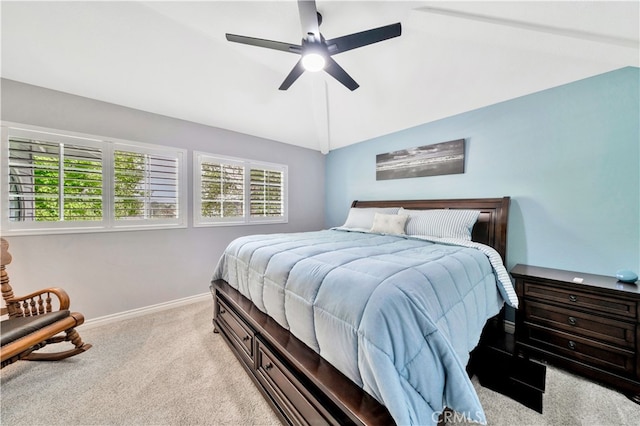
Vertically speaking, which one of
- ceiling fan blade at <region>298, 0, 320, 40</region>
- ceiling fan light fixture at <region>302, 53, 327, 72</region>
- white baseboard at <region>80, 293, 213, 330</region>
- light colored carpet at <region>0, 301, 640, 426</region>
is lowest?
light colored carpet at <region>0, 301, 640, 426</region>

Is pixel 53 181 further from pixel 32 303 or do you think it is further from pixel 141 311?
pixel 141 311

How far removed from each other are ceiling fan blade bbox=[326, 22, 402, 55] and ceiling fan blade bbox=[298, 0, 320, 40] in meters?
0.14

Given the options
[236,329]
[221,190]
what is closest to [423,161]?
[221,190]

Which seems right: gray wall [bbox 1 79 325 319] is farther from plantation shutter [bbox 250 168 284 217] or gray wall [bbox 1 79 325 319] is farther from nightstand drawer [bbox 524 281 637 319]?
nightstand drawer [bbox 524 281 637 319]

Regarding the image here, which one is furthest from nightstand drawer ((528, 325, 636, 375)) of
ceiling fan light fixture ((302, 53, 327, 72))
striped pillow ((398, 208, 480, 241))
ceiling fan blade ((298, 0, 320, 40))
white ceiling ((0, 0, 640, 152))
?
ceiling fan blade ((298, 0, 320, 40))

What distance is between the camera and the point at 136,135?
275 cm

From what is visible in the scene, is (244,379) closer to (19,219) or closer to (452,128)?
(19,219)

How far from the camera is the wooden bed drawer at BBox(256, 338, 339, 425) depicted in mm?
1132

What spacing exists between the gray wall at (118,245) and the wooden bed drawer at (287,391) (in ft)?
6.69

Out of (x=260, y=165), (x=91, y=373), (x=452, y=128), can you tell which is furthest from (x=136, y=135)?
(x=452, y=128)

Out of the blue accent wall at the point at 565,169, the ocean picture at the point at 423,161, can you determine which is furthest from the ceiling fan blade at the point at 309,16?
the ocean picture at the point at 423,161

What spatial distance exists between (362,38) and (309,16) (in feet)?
1.34

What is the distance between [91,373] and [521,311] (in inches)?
137

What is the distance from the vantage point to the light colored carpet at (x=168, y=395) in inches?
55.8
